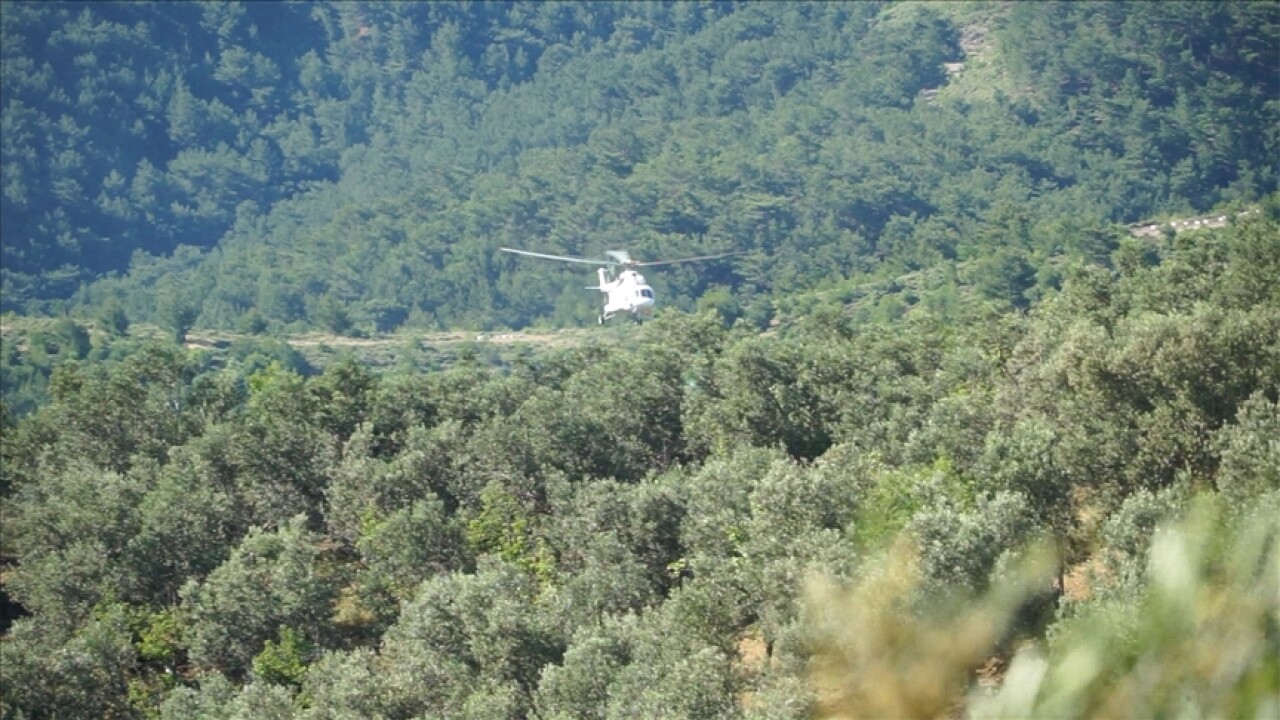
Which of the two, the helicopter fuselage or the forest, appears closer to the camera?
the forest

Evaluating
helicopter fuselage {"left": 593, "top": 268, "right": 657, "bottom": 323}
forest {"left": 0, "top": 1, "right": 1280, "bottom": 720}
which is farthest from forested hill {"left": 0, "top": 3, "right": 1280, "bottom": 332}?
helicopter fuselage {"left": 593, "top": 268, "right": 657, "bottom": 323}

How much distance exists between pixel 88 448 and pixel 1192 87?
126228mm

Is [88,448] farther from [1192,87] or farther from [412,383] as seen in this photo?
[1192,87]

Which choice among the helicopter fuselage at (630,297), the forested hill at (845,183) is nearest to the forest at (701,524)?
the helicopter fuselage at (630,297)

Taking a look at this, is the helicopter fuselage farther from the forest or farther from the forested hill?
the forested hill

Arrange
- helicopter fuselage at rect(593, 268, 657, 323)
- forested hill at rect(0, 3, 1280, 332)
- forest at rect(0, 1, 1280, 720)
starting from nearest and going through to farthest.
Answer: forest at rect(0, 1, 1280, 720)
helicopter fuselage at rect(593, 268, 657, 323)
forested hill at rect(0, 3, 1280, 332)

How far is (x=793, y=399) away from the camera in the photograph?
5575 cm

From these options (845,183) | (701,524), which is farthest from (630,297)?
(845,183)

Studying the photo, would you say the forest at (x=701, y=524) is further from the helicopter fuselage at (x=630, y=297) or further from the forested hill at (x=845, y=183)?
the forested hill at (x=845, y=183)

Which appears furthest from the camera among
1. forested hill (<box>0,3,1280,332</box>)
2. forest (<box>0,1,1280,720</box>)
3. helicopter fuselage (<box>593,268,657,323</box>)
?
forested hill (<box>0,3,1280,332</box>)

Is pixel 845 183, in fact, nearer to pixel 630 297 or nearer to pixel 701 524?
pixel 630 297

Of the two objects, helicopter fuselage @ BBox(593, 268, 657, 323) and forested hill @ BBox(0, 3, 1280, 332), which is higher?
helicopter fuselage @ BBox(593, 268, 657, 323)

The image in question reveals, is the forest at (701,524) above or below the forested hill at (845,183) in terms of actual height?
above

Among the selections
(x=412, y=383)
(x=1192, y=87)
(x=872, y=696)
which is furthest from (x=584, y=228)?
(x=872, y=696)
